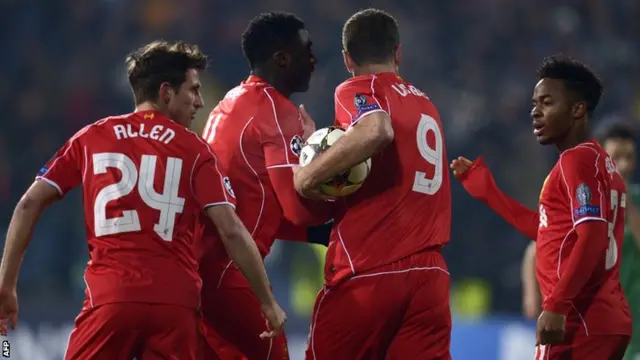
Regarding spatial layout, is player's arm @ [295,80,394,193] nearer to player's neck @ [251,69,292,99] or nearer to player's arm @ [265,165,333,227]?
player's arm @ [265,165,333,227]

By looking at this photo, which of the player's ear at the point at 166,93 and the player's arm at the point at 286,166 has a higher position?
the player's ear at the point at 166,93

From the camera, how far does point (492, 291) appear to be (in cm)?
1154

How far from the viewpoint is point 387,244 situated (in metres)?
4.72

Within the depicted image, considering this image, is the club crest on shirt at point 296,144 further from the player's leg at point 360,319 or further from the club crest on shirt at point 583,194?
the club crest on shirt at point 583,194

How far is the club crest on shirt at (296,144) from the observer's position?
16.5ft

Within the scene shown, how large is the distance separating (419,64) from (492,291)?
3147mm

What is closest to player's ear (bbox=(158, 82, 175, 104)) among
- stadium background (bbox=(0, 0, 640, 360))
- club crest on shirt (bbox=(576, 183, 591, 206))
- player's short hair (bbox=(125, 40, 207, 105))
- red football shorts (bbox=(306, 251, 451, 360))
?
player's short hair (bbox=(125, 40, 207, 105))

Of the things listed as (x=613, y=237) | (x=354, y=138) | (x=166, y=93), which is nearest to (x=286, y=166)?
(x=354, y=138)

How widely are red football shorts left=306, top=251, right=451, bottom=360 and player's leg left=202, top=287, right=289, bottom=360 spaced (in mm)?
385

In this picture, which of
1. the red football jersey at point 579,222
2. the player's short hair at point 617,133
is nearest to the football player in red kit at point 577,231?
the red football jersey at point 579,222

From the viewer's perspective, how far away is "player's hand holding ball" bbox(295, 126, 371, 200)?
4.65 meters

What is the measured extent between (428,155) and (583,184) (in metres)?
0.68

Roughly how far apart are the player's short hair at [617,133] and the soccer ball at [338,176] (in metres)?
2.82

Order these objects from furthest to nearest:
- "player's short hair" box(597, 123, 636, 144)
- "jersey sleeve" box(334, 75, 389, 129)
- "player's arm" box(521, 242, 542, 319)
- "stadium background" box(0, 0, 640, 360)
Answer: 1. "stadium background" box(0, 0, 640, 360)
2. "player's arm" box(521, 242, 542, 319)
3. "player's short hair" box(597, 123, 636, 144)
4. "jersey sleeve" box(334, 75, 389, 129)
